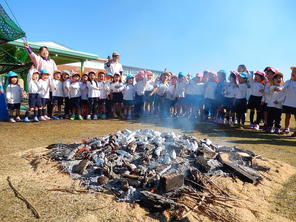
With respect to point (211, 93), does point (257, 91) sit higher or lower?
higher

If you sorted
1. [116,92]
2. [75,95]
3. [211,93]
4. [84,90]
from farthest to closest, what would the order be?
1. [116,92]
2. [211,93]
3. [84,90]
4. [75,95]

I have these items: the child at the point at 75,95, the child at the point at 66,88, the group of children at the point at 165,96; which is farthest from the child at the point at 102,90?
the child at the point at 66,88

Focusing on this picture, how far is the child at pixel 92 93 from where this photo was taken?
29.5 feet

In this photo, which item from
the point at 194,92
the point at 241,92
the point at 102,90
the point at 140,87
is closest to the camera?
the point at 241,92

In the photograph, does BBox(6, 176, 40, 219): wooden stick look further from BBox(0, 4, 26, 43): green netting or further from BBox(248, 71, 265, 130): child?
BBox(248, 71, 265, 130): child

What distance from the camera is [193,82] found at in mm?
9828

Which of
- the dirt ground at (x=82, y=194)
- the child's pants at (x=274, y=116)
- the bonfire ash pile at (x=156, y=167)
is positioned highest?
the child's pants at (x=274, y=116)

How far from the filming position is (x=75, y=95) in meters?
8.84

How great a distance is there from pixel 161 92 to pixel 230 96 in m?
3.00

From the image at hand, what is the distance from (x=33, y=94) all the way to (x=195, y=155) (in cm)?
628

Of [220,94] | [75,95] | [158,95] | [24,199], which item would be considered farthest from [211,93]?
[24,199]

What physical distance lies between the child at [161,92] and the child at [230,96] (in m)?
2.64

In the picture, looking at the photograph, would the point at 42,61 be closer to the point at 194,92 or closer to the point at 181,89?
the point at 181,89

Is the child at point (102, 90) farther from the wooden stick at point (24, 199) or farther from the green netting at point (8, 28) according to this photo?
the wooden stick at point (24, 199)
